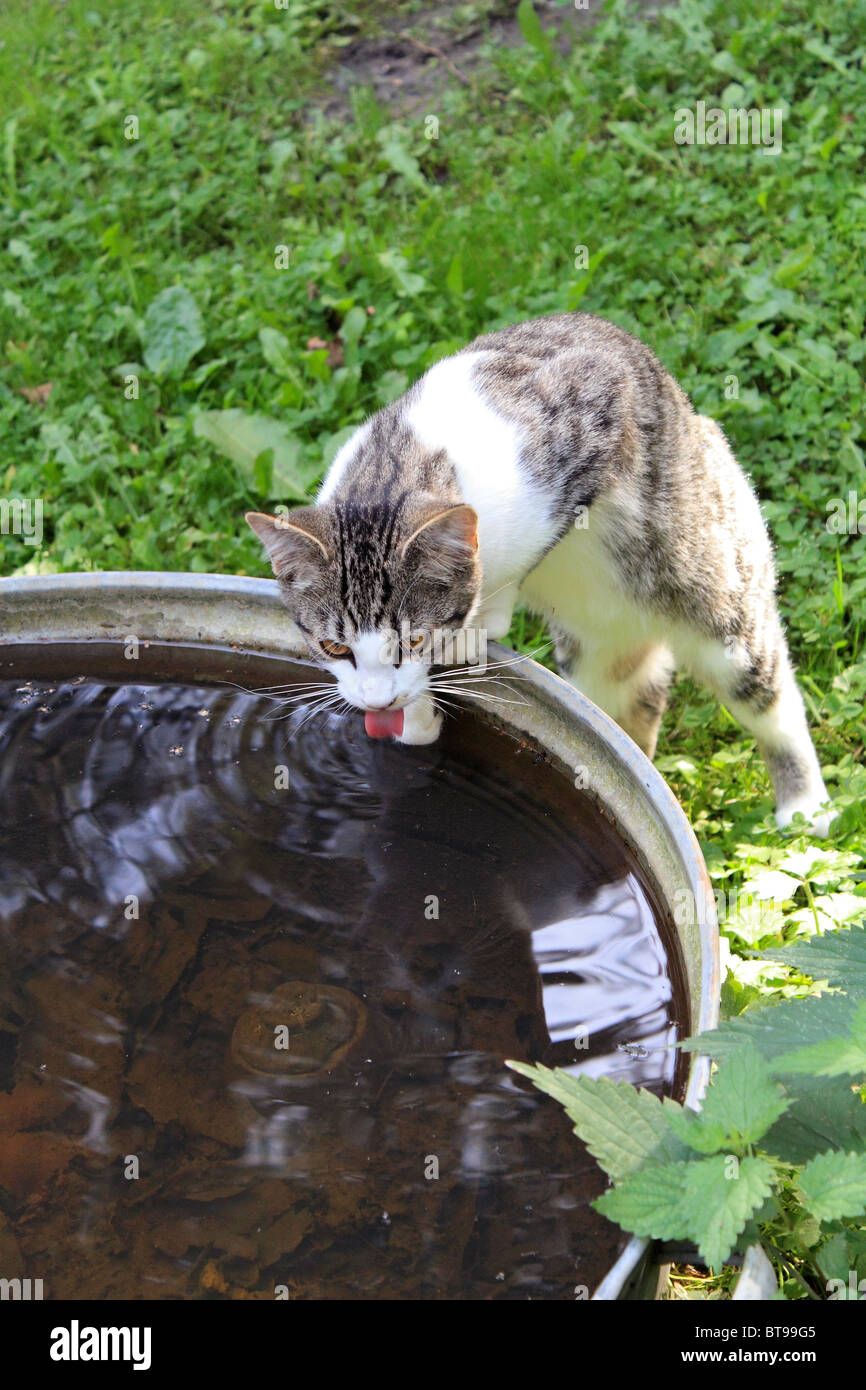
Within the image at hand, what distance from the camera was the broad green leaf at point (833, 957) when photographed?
2041 millimetres

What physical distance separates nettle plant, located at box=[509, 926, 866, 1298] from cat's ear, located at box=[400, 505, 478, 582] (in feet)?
3.35

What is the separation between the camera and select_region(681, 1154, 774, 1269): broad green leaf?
66.9 inches

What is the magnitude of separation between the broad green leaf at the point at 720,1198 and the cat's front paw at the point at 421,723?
4.14ft

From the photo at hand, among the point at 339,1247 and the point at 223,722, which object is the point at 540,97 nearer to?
the point at 223,722

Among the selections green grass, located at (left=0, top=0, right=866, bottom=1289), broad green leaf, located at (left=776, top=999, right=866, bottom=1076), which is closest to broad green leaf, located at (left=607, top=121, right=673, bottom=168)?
green grass, located at (left=0, top=0, right=866, bottom=1289)

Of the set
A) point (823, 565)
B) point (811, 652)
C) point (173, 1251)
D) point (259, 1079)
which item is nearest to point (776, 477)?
point (823, 565)

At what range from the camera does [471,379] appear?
3055 mm

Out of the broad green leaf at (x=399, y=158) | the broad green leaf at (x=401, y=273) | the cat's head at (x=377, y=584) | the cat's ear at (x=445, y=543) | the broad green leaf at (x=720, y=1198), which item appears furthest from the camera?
the broad green leaf at (x=399, y=158)

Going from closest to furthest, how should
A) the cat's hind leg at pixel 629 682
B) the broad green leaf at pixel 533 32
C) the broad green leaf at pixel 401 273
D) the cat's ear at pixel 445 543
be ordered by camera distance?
the cat's ear at pixel 445 543, the cat's hind leg at pixel 629 682, the broad green leaf at pixel 401 273, the broad green leaf at pixel 533 32

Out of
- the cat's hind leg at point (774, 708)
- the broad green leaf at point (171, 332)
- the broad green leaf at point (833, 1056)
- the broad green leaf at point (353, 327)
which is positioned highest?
the broad green leaf at point (171, 332)

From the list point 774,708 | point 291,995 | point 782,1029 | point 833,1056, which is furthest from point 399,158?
point 833,1056

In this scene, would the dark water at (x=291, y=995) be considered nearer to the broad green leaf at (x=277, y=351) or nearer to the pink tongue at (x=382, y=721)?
the pink tongue at (x=382, y=721)

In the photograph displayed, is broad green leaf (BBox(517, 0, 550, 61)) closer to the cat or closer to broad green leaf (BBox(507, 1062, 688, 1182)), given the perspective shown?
the cat

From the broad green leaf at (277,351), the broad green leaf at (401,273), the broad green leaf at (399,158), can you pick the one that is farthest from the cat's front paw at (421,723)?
the broad green leaf at (399,158)
